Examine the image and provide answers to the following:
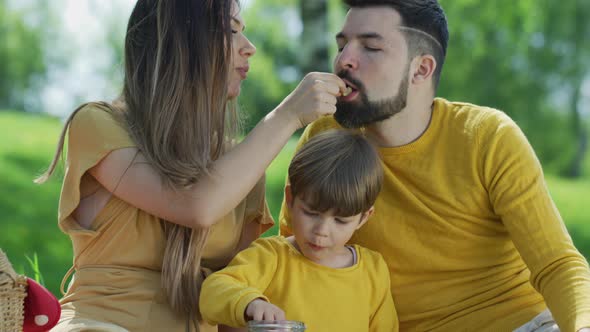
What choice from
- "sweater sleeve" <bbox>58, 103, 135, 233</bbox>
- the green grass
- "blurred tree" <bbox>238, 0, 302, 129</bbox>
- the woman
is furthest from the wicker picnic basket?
"blurred tree" <bbox>238, 0, 302, 129</bbox>

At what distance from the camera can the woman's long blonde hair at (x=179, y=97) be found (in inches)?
119

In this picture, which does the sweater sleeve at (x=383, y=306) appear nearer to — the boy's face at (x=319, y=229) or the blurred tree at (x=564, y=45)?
the boy's face at (x=319, y=229)

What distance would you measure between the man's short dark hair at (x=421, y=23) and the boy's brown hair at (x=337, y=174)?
0.54 m

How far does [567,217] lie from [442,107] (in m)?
7.95

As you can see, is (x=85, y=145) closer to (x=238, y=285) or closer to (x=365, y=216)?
(x=238, y=285)

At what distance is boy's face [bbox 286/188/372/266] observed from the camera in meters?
2.94

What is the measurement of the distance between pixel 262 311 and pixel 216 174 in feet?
1.69

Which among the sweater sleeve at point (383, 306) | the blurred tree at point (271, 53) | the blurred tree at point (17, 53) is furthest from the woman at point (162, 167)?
the blurred tree at point (17, 53)

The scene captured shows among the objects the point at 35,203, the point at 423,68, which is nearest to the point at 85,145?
the point at 423,68

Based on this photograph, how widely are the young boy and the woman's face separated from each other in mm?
370

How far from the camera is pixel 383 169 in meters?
3.31

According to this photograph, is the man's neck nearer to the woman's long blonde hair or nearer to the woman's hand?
the woman's hand

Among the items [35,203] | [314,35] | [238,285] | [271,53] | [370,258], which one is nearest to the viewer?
[238,285]

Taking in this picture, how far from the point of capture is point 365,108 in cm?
332
